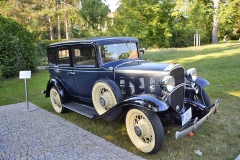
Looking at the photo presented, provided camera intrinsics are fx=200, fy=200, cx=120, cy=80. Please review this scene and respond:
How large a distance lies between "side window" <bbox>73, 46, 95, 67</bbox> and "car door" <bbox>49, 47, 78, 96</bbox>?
0.26 m

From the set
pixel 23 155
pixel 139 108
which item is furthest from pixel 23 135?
pixel 139 108

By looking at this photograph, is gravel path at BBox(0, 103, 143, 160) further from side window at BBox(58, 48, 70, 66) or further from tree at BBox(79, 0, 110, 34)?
tree at BBox(79, 0, 110, 34)

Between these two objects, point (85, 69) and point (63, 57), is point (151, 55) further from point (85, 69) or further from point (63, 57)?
point (85, 69)

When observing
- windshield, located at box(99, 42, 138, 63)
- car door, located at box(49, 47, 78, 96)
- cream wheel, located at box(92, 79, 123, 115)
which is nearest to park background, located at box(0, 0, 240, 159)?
cream wheel, located at box(92, 79, 123, 115)

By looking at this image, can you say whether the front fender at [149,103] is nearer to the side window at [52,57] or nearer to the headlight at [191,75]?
the headlight at [191,75]

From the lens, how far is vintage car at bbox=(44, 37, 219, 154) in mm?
3086

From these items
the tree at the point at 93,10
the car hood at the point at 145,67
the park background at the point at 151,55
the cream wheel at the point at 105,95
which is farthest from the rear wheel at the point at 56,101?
the tree at the point at 93,10

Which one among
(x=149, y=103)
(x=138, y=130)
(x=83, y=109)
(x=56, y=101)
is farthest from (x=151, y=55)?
(x=149, y=103)

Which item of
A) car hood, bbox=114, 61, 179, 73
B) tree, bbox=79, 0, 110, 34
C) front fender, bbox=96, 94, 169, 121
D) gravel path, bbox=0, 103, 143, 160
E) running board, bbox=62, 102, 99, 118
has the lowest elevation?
gravel path, bbox=0, 103, 143, 160

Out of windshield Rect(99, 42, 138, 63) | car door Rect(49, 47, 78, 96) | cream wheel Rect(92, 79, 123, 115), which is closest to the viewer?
cream wheel Rect(92, 79, 123, 115)

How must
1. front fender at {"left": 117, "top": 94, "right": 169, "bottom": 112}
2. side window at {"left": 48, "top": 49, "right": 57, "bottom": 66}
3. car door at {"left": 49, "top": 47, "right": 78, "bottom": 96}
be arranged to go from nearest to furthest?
front fender at {"left": 117, "top": 94, "right": 169, "bottom": 112}
car door at {"left": 49, "top": 47, "right": 78, "bottom": 96}
side window at {"left": 48, "top": 49, "right": 57, "bottom": 66}

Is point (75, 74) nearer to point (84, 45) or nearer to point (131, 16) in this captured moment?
point (84, 45)

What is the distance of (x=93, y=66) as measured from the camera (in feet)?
13.6

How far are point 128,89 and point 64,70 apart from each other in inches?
76.6
